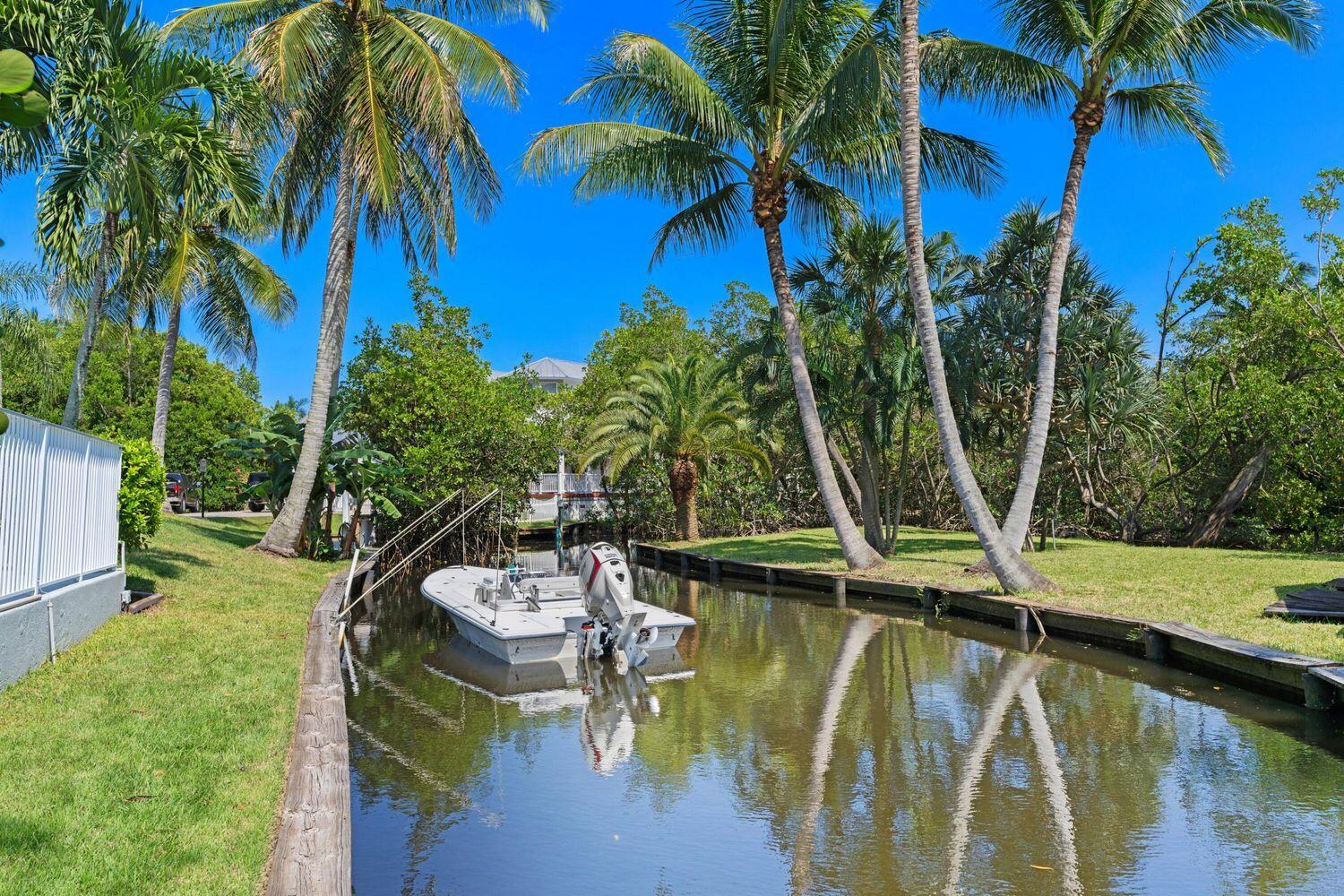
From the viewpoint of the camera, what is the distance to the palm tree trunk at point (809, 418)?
19062 mm

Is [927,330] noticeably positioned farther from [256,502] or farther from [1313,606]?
[256,502]

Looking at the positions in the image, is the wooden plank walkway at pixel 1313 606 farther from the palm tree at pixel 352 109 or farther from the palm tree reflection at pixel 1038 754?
the palm tree at pixel 352 109

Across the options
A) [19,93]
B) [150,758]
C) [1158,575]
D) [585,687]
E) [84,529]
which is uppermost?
[19,93]

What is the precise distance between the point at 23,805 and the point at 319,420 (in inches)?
580

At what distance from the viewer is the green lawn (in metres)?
11.5

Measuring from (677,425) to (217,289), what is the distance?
1393cm

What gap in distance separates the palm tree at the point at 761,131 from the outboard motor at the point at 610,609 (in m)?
7.82

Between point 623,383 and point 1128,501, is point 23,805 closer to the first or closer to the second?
point 1128,501

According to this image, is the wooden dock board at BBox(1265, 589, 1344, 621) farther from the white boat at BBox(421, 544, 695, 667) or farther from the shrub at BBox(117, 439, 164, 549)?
the shrub at BBox(117, 439, 164, 549)

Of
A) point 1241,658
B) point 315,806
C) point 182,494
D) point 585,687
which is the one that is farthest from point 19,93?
point 182,494

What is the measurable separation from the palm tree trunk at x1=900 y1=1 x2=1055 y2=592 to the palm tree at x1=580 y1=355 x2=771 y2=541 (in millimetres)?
13724

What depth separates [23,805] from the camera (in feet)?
15.4

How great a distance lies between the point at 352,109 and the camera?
17094mm

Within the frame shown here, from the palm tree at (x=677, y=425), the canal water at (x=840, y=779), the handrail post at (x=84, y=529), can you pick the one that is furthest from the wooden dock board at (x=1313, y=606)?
the palm tree at (x=677, y=425)
